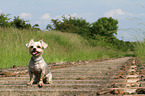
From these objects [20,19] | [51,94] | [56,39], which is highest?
[20,19]

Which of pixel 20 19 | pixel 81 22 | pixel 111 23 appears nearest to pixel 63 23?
pixel 81 22

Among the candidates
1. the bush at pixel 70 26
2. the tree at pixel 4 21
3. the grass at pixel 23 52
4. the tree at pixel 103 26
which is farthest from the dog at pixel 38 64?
the tree at pixel 103 26

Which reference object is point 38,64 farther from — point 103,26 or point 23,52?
point 103,26

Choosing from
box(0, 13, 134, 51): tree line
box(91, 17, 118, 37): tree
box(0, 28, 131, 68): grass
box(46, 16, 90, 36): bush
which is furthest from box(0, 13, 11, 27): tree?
box(91, 17, 118, 37): tree

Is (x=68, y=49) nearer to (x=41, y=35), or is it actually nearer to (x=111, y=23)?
(x=41, y=35)

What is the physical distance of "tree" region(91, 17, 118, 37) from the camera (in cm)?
4009

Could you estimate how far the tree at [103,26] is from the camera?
40094 mm

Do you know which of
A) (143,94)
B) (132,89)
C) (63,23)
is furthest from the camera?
(63,23)

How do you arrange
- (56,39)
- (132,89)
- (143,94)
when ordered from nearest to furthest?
(143,94) < (132,89) < (56,39)

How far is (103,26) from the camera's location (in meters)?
43.8

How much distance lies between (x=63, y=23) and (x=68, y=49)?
18.0 meters

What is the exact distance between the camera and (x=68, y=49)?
52.6 feet

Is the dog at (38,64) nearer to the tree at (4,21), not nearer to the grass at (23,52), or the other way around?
the grass at (23,52)

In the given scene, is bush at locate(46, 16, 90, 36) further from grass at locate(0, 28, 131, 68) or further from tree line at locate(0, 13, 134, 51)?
grass at locate(0, 28, 131, 68)
